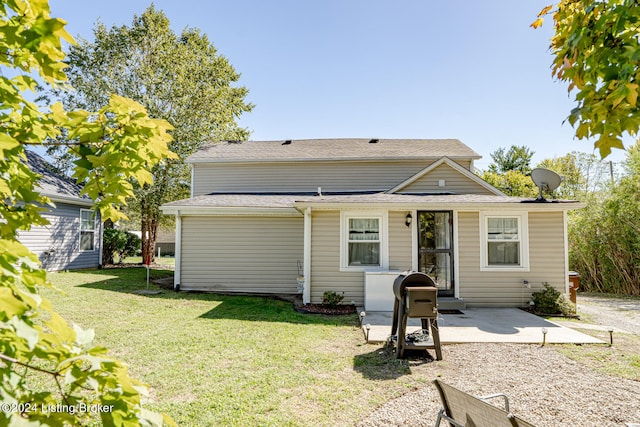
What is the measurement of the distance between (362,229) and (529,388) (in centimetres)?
541

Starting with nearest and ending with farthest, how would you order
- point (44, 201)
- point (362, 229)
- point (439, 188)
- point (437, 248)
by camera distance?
point (44, 201), point (437, 248), point (362, 229), point (439, 188)

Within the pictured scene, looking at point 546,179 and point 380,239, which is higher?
point 546,179

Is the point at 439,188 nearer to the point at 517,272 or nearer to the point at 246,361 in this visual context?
the point at 517,272

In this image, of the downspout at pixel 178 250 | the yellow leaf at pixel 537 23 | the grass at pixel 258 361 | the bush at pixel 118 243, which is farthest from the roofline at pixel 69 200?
the yellow leaf at pixel 537 23

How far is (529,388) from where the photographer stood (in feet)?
13.5

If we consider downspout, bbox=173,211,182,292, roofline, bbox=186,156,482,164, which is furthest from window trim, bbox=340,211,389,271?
downspout, bbox=173,211,182,292

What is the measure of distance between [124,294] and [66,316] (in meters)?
2.73

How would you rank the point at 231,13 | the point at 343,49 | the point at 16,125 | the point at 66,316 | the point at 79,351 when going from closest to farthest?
1. the point at 79,351
2. the point at 16,125
3. the point at 66,316
4. the point at 231,13
5. the point at 343,49

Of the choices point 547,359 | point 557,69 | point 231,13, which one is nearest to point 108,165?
point 557,69

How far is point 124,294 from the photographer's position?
964 centimetres

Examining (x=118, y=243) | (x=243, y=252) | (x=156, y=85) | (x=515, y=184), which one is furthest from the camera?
(x=515, y=184)

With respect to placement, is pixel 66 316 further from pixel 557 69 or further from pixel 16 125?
pixel 557 69

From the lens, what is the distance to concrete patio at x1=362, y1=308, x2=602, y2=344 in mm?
5992

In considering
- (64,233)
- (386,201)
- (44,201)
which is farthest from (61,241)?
(44,201)
